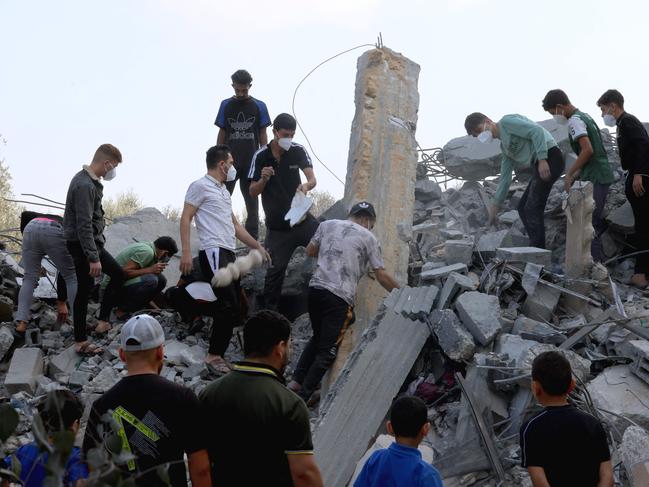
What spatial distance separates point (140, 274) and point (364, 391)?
254 cm

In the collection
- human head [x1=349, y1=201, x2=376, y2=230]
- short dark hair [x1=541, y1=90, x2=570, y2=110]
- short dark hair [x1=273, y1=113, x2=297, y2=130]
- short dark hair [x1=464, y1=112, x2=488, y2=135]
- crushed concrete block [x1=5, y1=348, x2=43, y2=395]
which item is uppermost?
short dark hair [x1=541, y1=90, x2=570, y2=110]

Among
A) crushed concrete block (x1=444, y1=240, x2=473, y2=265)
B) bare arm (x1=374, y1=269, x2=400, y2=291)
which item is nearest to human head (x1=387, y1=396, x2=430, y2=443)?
bare arm (x1=374, y1=269, x2=400, y2=291)

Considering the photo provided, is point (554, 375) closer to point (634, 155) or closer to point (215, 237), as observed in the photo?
point (215, 237)

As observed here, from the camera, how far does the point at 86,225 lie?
6.04 m

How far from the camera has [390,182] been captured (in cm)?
731

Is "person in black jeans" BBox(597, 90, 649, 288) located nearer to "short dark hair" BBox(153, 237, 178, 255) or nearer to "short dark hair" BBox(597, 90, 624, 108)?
"short dark hair" BBox(597, 90, 624, 108)

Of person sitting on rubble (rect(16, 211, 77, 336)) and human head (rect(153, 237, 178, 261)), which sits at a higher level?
human head (rect(153, 237, 178, 261))

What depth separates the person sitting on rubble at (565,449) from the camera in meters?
3.00

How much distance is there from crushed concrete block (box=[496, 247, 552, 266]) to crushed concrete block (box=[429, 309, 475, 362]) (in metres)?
1.09

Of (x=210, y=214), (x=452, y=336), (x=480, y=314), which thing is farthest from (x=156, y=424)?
(x=210, y=214)

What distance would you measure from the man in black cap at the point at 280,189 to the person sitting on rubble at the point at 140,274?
37.0 inches

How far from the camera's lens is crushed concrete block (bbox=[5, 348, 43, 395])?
6016 mm

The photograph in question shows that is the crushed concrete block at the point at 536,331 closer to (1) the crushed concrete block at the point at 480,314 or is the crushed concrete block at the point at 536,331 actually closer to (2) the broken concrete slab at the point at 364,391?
(1) the crushed concrete block at the point at 480,314

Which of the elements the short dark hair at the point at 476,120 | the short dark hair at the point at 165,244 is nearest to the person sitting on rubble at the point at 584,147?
the short dark hair at the point at 476,120
